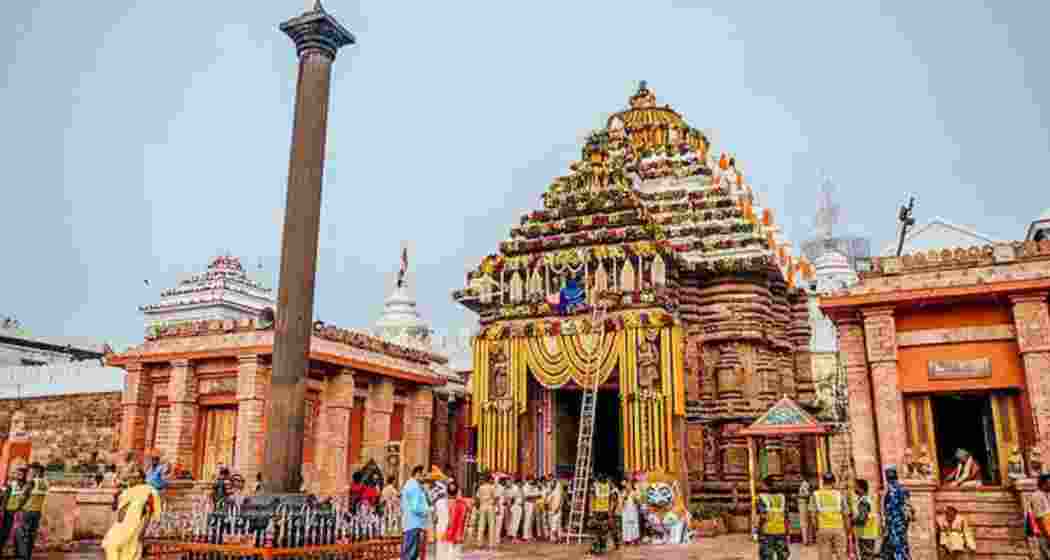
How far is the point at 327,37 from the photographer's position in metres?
12.1

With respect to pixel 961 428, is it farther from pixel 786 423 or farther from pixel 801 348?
pixel 801 348

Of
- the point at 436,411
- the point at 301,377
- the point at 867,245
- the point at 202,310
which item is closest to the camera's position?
the point at 301,377

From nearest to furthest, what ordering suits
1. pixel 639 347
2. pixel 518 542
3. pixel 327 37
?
pixel 327 37 < pixel 518 542 < pixel 639 347

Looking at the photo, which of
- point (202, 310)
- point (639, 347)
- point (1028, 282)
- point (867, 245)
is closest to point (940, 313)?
point (1028, 282)

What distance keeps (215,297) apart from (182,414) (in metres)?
21.9

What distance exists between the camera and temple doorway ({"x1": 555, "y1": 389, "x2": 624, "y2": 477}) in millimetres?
22750

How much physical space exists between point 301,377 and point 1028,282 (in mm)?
11147

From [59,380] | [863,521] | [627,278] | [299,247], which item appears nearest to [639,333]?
[627,278]

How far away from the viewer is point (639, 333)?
67.5 feet

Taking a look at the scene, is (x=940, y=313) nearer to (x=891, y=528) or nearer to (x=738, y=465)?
(x=891, y=528)

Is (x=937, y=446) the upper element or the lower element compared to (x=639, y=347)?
lower

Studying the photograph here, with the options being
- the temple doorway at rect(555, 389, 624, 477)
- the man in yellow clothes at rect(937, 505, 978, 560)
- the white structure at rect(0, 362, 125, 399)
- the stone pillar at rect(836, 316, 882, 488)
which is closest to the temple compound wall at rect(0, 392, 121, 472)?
the white structure at rect(0, 362, 125, 399)

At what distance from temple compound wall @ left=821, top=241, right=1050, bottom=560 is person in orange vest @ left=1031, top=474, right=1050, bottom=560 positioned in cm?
211

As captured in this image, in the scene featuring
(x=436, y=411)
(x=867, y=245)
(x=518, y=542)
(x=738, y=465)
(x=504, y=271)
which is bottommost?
(x=518, y=542)
